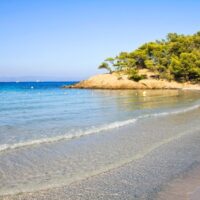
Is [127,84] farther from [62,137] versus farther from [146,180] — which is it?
[146,180]

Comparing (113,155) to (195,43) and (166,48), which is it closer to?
(166,48)

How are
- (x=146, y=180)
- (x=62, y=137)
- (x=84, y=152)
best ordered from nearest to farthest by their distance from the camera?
(x=146, y=180) < (x=84, y=152) < (x=62, y=137)

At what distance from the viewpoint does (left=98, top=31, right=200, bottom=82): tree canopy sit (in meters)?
88.6

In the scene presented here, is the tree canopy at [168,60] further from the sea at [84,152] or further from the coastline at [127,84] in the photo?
the sea at [84,152]

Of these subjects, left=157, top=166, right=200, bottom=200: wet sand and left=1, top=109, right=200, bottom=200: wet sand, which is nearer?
left=157, top=166, right=200, bottom=200: wet sand

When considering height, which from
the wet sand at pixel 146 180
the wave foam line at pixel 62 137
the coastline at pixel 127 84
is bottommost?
the wet sand at pixel 146 180

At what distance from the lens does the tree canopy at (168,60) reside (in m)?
88.6

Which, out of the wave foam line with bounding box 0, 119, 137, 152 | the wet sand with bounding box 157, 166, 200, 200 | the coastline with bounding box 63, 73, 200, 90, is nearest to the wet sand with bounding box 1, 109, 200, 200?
the wet sand with bounding box 157, 166, 200, 200

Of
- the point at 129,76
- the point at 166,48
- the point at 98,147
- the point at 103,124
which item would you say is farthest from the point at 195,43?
the point at 98,147

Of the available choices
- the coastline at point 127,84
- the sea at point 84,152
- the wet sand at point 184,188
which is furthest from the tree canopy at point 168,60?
the wet sand at point 184,188

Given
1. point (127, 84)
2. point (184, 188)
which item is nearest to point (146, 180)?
point (184, 188)

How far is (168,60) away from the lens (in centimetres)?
9300

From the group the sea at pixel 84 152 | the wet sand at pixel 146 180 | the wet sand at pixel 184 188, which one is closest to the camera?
the wet sand at pixel 184 188

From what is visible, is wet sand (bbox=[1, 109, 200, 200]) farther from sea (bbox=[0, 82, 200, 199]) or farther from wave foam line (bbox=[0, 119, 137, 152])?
wave foam line (bbox=[0, 119, 137, 152])
